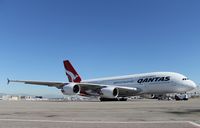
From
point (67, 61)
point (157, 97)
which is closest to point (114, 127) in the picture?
point (157, 97)

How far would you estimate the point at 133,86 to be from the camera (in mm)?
41094

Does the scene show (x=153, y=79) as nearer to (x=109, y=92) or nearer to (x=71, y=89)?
(x=109, y=92)

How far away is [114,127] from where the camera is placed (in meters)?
8.59

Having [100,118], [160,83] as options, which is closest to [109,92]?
[160,83]

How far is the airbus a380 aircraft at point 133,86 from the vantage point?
37.3m

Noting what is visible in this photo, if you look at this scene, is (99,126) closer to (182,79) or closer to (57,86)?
(182,79)

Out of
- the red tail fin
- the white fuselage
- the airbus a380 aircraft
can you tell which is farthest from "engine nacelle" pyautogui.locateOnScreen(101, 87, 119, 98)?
the red tail fin

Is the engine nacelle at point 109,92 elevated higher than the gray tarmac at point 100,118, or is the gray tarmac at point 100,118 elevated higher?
the engine nacelle at point 109,92

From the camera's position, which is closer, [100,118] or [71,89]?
[100,118]

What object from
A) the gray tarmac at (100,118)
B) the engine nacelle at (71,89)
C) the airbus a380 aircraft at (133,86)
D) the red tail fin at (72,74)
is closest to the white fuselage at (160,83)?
the airbus a380 aircraft at (133,86)

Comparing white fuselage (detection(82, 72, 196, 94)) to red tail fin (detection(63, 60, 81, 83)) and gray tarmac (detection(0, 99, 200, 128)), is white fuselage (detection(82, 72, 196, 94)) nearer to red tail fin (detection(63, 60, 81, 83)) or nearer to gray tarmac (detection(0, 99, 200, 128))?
red tail fin (detection(63, 60, 81, 83))

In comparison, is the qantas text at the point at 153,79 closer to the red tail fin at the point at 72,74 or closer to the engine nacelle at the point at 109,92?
the engine nacelle at the point at 109,92

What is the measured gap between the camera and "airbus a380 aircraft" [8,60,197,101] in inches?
1469

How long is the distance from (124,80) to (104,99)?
13.7 ft
